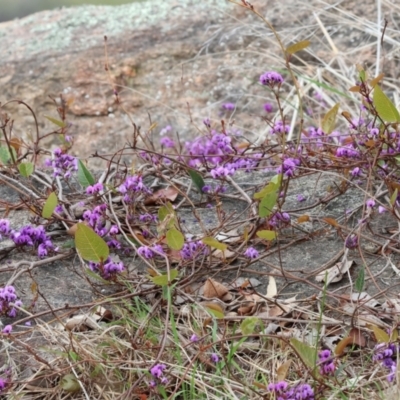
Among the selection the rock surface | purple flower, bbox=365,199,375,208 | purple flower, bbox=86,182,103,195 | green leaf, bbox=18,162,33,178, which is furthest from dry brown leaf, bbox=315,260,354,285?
the rock surface

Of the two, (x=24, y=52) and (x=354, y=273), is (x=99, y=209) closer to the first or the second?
(x=354, y=273)

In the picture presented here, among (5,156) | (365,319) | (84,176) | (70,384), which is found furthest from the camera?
(5,156)

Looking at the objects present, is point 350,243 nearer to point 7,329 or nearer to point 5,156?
point 7,329

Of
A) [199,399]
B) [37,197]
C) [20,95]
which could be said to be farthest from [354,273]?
[20,95]

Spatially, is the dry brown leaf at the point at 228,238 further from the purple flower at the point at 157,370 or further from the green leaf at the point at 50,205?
the purple flower at the point at 157,370

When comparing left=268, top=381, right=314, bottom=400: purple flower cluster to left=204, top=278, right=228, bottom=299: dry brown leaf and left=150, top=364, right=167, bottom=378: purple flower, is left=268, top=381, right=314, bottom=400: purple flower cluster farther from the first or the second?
left=204, top=278, right=228, bottom=299: dry brown leaf

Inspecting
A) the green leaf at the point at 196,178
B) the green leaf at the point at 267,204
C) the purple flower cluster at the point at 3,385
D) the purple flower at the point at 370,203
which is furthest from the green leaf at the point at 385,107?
the purple flower cluster at the point at 3,385

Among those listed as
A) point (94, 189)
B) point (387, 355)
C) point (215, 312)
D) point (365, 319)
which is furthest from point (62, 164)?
point (387, 355)
